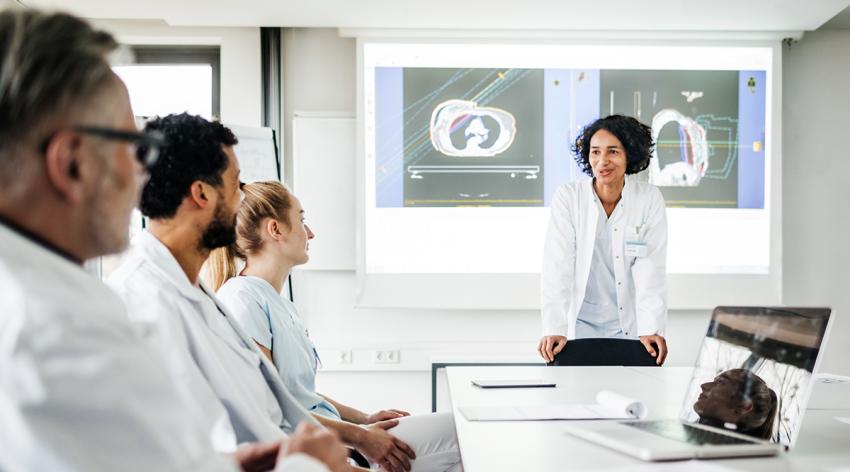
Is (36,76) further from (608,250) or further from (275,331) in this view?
(608,250)

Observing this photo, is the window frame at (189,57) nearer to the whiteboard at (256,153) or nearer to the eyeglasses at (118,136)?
the whiteboard at (256,153)

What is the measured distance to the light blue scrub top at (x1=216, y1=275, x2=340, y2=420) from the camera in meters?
2.07

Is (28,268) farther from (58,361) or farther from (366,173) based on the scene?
(366,173)

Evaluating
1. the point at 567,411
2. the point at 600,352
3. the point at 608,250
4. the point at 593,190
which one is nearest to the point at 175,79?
the point at 593,190

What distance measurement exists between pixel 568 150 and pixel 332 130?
1354mm

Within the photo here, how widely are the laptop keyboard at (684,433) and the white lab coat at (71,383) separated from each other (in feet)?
3.24

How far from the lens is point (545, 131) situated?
4.34m

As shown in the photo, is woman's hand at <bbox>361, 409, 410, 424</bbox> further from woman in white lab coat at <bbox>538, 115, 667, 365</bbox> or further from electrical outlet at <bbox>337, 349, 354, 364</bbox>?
electrical outlet at <bbox>337, 349, 354, 364</bbox>

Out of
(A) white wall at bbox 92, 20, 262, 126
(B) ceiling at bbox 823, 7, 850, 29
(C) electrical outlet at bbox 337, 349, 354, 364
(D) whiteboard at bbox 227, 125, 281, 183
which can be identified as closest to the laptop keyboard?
(D) whiteboard at bbox 227, 125, 281, 183

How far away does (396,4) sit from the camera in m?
3.85

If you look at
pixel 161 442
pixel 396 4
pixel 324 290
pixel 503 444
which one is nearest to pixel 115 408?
pixel 161 442

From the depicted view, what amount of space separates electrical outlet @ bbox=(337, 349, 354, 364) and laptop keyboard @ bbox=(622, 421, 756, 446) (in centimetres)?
287

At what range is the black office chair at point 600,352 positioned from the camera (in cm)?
296

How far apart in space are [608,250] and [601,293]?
0.61 ft
